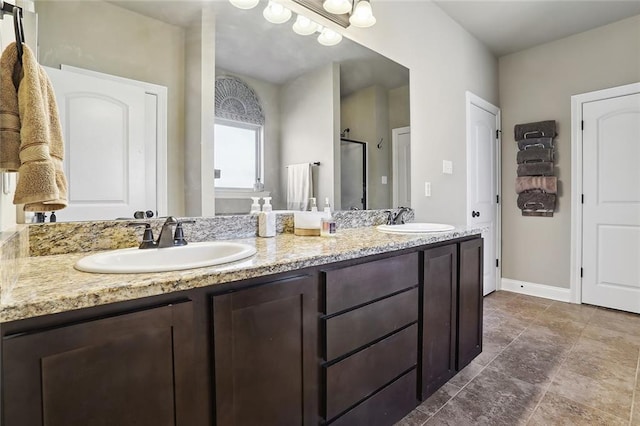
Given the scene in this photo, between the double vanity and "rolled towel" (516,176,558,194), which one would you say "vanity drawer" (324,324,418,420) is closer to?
the double vanity

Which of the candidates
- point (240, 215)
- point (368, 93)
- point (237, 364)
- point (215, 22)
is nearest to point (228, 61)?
point (215, 22)

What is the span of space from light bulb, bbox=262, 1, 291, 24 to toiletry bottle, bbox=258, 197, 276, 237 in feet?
3.07

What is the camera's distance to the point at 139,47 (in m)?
1.24

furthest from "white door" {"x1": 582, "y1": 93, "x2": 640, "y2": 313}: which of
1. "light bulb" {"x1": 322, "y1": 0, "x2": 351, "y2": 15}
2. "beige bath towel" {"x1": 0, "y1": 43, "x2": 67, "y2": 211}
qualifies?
"beige bath towel" {"x1": 0, "y1": 43, "x2": 67, "y2": 211}

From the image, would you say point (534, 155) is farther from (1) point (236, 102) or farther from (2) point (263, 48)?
(1) point (236, 102)

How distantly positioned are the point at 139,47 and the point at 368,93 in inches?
57.5

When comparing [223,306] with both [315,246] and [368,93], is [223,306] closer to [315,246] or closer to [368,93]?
[315,246]

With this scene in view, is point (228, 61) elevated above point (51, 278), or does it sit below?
above

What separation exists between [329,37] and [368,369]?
1.78 metres

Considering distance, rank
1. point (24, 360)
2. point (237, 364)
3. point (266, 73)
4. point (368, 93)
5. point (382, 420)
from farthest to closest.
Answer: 1. point (368, 93)
2. point (266, 73)
3. point (382, 420)
4. point (237, 364)
5. point (24, 360)

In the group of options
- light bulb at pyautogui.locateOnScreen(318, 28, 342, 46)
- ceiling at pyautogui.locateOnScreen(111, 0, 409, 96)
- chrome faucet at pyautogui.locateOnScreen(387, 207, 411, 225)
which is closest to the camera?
ceiling at pyautogui.locateOnScreen(111, 0, 409, 96)

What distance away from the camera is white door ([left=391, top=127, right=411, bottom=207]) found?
247 cm

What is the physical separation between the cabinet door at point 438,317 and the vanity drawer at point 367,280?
15 centimetres

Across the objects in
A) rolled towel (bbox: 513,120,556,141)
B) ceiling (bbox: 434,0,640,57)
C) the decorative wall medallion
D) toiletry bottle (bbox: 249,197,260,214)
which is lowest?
toiletry bottle (bbox: 249,197,260,214)
